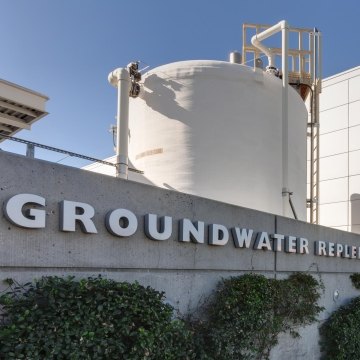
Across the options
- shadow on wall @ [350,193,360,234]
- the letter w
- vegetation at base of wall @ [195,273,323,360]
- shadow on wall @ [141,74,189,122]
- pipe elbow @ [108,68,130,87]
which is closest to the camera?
vegetation at base of wall @ [195,273,323,360]

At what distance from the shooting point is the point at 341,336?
794 centimetres

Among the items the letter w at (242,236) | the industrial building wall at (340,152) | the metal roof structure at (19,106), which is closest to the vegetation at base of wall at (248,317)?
the letter w at (242,236)

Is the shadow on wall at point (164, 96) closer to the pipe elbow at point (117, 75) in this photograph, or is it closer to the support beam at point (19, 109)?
the pipe elbow at point (117, 75)

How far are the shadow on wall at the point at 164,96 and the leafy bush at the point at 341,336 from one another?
5.17 m

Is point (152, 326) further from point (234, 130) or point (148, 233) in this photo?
point (234, 130)

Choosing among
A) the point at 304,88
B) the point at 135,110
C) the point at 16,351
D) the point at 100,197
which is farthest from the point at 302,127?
the point at 16,351

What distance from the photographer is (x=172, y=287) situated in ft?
17.8

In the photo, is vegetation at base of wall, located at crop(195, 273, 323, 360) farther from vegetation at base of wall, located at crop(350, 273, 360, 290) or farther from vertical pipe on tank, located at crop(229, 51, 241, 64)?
vertical pipe on tank, located at crop(229, 51, 241, 64)

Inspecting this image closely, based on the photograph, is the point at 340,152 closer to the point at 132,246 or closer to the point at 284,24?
the point at 284,24

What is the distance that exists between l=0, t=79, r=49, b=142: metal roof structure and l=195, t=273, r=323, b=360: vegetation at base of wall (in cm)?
484

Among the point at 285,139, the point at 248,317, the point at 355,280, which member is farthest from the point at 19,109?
the point at 355,280

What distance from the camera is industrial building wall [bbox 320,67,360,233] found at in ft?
46.4

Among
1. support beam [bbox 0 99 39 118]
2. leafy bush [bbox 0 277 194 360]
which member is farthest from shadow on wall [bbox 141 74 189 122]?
leafy bush [bbox 0 277 194 360]

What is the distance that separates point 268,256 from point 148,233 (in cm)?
288
